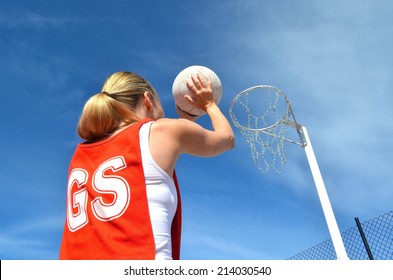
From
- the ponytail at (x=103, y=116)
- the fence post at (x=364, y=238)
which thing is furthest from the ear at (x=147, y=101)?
the fence post at (x=364, y=238)

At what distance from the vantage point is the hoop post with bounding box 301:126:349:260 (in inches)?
240

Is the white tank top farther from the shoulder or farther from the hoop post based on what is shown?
the hoop post

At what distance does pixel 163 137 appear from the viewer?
1744mm

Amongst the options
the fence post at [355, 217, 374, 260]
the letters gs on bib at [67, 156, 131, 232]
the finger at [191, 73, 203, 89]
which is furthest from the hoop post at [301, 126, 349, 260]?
the letters gs on bib at [67, 156, 131, 232]

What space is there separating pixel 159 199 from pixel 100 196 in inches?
10.1

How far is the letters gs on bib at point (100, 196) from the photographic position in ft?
5.29

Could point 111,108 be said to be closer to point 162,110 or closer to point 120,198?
point 162,110

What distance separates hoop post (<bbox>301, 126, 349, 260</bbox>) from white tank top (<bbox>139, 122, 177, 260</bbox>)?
5.12 m

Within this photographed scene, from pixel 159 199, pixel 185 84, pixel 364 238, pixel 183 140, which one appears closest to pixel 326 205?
pixel 364 238

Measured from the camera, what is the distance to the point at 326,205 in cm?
646
